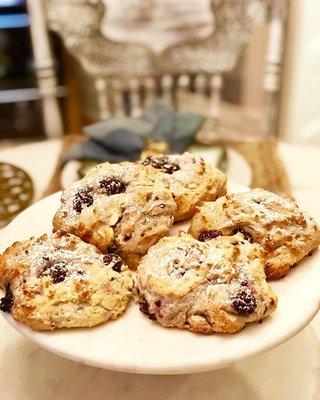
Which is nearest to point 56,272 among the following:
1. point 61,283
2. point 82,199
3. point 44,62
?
point 61,283

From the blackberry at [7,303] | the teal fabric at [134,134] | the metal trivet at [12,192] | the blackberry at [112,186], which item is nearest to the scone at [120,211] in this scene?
the blackberry at [112,186]

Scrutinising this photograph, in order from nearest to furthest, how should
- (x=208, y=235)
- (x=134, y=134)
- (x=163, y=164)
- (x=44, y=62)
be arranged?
(x=208, y=235)
(x=163, y=164)
(x=134, y=134)
(x=44, y=62)

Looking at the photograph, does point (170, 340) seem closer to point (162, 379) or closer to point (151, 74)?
point (162, 379)

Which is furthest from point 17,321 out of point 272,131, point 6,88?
point 6,88

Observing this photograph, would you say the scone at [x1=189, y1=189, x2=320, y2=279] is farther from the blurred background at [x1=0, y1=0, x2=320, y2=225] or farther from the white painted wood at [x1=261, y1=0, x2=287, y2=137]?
the white painted wood at [x1=261, y1=0, x2=287, y2=137]

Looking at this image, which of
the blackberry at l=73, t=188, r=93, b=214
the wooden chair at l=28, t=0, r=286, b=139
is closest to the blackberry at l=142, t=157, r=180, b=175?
the blackberry at l=73, t=188, r=93, b=214

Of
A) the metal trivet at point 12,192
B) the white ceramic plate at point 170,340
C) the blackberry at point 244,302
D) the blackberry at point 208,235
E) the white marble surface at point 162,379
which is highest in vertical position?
the blackberry at point 208,235

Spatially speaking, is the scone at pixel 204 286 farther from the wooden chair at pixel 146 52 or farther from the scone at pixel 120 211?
the wooden chair at pixel 146 52
